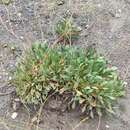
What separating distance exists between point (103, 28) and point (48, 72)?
110 centimetres

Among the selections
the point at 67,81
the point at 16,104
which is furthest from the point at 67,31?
the point at 16,104

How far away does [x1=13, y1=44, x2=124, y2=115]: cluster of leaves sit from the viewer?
3.06 metres

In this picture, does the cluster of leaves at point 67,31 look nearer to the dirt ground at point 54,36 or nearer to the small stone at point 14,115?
the dirt ground at point 54,36

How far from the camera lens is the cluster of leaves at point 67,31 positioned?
3695 millimetres

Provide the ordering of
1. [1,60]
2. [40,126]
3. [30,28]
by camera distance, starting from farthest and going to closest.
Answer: [30,28] < [1,60] < [40,126]

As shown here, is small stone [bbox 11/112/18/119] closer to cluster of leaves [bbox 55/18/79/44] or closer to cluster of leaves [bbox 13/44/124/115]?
cluster of leaves [bbox 13/44/124/115]

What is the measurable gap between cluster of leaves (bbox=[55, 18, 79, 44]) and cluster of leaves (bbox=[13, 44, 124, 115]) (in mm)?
516

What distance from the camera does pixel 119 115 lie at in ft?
10.5

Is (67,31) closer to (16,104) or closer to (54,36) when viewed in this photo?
(54,36)

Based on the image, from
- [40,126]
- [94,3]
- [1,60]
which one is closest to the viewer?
[40,126]

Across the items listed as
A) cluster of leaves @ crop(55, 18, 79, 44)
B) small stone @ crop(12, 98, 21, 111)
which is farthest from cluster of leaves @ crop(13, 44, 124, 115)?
cluster of leaves @ crop(55, 18, 79, 44)

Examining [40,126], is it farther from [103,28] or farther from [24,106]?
[103,28]

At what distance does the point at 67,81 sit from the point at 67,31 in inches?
29.1

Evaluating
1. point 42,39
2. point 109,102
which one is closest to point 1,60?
point 42,39
